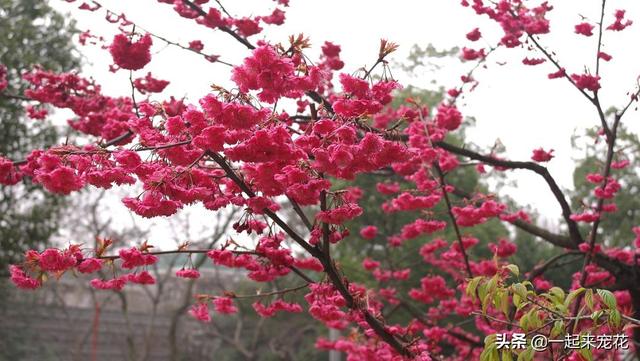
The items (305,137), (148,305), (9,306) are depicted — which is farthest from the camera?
(148,305)

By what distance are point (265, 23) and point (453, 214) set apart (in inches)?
82.6

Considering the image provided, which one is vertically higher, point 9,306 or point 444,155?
point 444,155

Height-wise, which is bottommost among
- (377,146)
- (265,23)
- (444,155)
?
(377,146)

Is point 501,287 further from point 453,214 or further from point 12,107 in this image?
point 12,107

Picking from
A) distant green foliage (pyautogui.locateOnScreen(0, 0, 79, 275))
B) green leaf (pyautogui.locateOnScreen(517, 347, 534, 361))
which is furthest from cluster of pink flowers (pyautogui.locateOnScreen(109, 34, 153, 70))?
distant green foliage (pyautogui.locateOnScreen(0, 0, 79, 275))

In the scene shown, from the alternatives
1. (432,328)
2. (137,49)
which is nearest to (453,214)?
(432,328)

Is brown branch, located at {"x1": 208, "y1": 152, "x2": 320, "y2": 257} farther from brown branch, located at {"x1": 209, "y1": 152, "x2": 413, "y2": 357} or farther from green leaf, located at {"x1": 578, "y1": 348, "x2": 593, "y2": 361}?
green leaf, located at {"x1": 578, "y1": 348, "x2": 593, "y2": 361}

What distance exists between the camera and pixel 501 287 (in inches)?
77.6

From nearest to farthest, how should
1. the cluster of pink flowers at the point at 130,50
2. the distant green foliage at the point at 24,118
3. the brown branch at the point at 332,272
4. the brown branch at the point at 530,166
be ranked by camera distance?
the brown branch at the point at 332,272
the cluster of pink flowers at the point at 130,50
the brown branch at the point at 530,166
the distant green foliage at the point at 24,118

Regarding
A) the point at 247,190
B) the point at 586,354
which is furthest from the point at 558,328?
the point at 247,190

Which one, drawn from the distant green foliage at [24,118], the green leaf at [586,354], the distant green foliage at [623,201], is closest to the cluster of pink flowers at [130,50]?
the green leaf at [586,354]

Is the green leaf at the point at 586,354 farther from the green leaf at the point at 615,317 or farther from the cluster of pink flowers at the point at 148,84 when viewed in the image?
the cluster of pink flowers at the point at 148,84

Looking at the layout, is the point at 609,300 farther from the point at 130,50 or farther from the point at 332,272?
the point at 130,50

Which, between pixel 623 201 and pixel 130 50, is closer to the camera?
pixel 130 50
